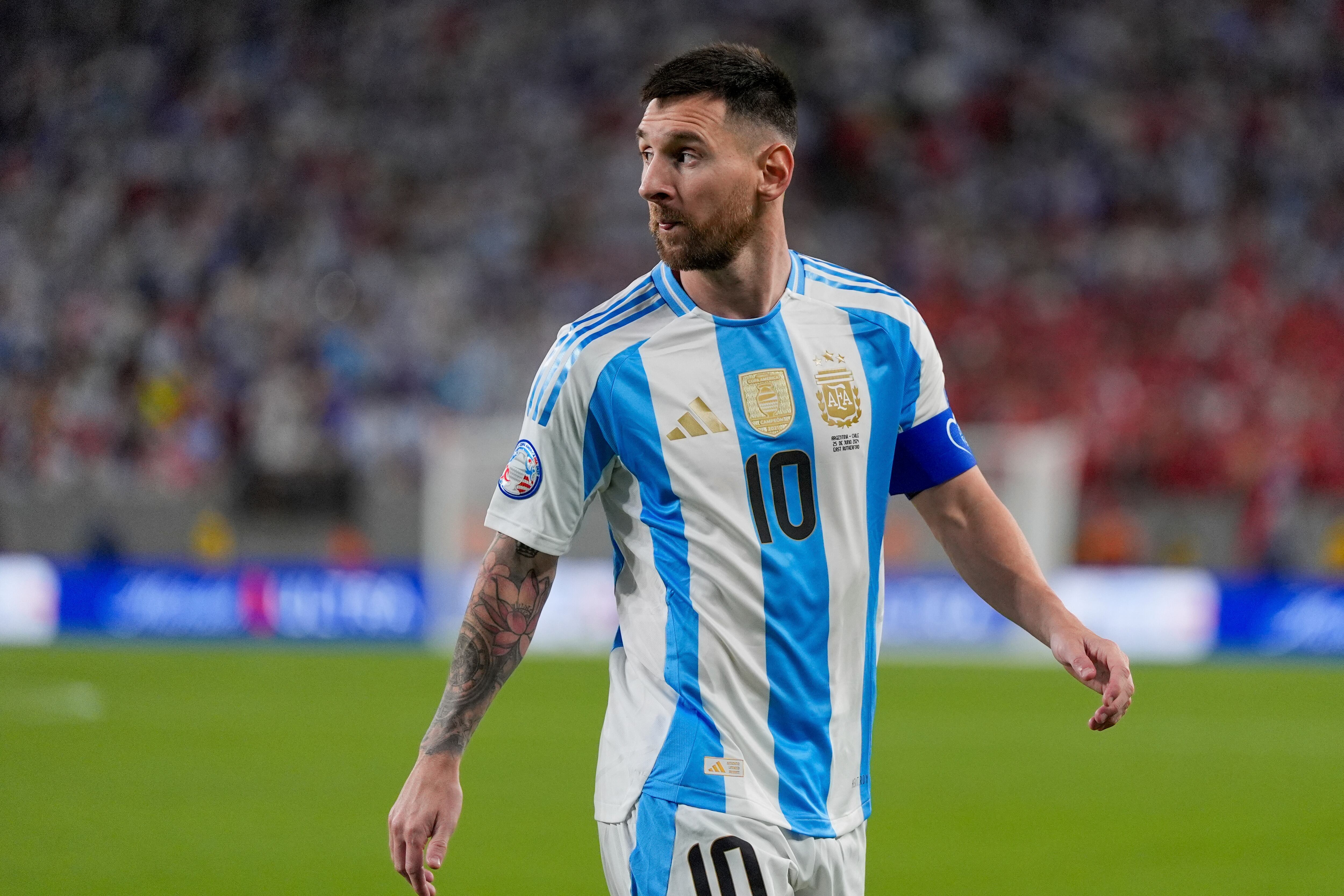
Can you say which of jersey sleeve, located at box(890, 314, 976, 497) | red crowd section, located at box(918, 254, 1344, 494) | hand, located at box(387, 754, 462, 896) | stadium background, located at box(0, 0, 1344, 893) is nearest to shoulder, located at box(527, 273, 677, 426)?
jersey sleeve, located at box(890, 314, 976, 497)

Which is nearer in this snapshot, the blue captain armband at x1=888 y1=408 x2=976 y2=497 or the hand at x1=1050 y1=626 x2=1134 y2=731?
the hand at x1=1050 y1=626 x2=1134 y2=731

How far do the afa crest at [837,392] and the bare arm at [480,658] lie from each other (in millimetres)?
564

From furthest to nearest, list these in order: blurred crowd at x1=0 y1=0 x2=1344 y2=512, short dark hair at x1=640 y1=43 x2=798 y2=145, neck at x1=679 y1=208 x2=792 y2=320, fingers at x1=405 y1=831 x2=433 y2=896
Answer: blurred crowd at x1=0 y1=0 x2=1344 y2=512 → neck at x1=679 y1=208 x2=792 y2=320 → short dark hair at x1=640 y1=43 x2=798 y2=145 → fingers at x1=405 y1=831 x2=433 y2=896

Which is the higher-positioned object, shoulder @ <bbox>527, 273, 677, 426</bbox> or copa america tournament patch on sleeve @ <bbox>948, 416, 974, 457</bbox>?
shoulder @ <bbox>527, 273, 677, 426</bbox>

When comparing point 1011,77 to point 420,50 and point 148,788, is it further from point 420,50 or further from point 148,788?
point 148,788

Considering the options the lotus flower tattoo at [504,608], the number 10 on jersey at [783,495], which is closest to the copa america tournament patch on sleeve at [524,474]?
the lotus flower tattoo at [504,608]

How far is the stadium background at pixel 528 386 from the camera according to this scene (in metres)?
8.47

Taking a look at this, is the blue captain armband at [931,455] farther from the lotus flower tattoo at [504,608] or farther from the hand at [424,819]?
the hand at [424,819]

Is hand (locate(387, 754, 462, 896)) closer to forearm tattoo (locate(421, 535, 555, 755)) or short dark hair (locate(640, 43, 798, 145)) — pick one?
forearm tattoo (locate(421, 535, 555, 755))

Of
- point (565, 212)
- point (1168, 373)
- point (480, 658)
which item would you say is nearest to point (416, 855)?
point (480, 658)

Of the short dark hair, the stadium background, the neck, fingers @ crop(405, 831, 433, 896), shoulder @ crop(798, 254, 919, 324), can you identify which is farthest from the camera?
the stadium background

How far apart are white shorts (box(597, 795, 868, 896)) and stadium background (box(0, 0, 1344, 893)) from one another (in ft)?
14.0

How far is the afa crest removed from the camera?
279cm

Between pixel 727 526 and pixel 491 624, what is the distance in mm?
460
